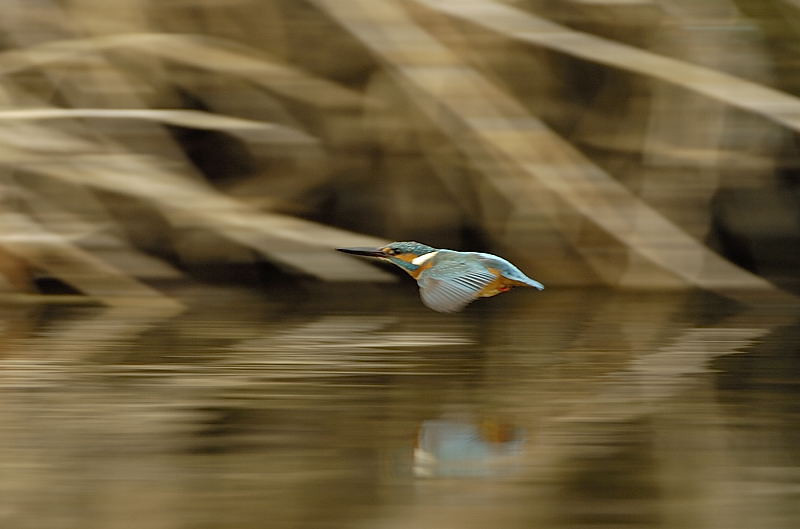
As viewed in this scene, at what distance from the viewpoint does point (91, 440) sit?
11.2ft

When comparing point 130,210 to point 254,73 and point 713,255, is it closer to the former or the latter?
point 254,73

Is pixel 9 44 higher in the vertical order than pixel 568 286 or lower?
higher

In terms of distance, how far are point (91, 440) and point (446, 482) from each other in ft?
2.52

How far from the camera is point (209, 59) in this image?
6793 millimetres

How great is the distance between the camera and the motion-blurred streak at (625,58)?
6.35 meters

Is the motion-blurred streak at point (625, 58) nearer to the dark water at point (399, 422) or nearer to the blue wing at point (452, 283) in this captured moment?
the dark water at point (399, 422)

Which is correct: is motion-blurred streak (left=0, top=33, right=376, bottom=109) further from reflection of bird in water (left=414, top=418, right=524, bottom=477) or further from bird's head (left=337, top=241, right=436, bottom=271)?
reflection of bird in water (left=414, top=418, right=524, bottom=477)

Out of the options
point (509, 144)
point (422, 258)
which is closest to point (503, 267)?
point (422, 258)

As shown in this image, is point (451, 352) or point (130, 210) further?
point (130, 210)

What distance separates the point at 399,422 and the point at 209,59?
341 cm

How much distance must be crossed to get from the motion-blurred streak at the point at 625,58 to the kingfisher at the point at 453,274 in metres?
1.92

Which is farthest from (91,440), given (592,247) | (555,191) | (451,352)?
(592,247)

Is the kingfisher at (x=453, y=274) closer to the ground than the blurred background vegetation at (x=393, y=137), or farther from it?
farther from it

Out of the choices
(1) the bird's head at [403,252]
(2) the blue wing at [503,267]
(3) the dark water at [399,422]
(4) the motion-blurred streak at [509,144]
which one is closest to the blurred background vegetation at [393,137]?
(4) the motion-blurred streak at [509,144]
